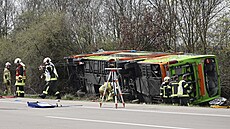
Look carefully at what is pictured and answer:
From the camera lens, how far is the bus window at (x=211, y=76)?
18219mm

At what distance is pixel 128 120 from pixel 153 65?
267 inches

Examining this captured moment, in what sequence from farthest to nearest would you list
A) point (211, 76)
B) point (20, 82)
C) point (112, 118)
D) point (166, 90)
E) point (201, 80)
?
point (20, 82)
point (211, 76)
point (201, 80)
point (166, 90)
point (112, 118)

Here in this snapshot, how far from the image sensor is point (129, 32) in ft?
84.7

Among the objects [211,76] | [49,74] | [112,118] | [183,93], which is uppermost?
[49,74]

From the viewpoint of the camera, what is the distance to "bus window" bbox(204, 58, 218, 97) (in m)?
18.2

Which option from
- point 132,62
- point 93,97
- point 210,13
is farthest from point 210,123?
point 210,13

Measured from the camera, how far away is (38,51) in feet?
86.2

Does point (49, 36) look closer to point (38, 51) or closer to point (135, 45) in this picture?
point (38, 51)

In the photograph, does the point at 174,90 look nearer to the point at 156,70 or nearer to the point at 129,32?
the point at 156,70

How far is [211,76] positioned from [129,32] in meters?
8.27

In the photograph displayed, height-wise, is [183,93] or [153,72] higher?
[153,72]

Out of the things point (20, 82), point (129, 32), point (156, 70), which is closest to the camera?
point (156, 70)

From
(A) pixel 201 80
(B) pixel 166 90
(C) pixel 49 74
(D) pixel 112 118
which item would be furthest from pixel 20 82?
(D) pixel 112 118

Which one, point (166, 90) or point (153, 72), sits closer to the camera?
point (166, 90)
